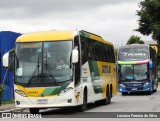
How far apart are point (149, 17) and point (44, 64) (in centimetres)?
5097

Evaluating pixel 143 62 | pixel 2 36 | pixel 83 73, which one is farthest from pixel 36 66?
pixel 143 62

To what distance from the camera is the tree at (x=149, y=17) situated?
216 feet

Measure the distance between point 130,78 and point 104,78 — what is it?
11480 millimetres

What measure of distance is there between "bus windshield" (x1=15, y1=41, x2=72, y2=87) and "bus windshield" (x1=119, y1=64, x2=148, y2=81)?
17.8 metres

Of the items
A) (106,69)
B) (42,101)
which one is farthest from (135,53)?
(42,101)

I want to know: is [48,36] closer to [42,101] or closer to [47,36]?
[47,36]

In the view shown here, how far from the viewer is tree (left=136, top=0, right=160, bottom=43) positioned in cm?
6591

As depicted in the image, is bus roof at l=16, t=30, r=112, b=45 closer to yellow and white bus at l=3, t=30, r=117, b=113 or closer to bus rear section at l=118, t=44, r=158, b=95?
yellow and white bus at l=3, t=30, r=117, b=113

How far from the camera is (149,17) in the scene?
6806 cm

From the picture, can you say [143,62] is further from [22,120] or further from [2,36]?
[22,120]

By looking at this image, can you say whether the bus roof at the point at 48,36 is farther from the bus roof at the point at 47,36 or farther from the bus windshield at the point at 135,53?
the bus windshield at the point at 135,53

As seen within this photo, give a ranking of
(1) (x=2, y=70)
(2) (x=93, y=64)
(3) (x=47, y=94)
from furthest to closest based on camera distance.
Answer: (1) (x=2, y=70) < (2) (x=93, y=64) < (3) (x=47, y=94)

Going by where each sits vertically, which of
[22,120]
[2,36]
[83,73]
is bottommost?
[22,120]

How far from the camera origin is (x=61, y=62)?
18.6 m
